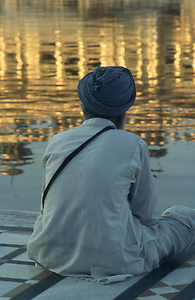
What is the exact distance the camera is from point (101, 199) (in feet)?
8.23

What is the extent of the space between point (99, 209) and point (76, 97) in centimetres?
669

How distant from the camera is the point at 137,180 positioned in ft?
8.43

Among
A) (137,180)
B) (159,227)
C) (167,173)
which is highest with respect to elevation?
(137,180)

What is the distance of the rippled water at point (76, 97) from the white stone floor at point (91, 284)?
173 centimetres

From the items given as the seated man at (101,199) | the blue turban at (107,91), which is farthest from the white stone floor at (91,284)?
the blue turban at (107,91)

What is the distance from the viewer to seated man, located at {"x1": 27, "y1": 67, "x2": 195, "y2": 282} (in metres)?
2.52

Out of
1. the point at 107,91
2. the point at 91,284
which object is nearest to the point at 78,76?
the point at 107,91

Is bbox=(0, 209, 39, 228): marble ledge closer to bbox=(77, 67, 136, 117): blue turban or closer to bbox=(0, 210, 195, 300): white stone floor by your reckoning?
bbox=(0, 210, 195, 300): white stone floor

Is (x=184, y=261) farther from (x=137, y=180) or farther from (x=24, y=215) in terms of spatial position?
(x=24, y=215)

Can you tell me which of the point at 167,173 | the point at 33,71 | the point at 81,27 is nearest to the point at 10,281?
the point at 167,173

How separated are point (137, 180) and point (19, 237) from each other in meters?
1.14

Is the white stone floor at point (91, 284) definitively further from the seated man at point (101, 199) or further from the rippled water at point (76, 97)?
the rippled water at point (76, 97)

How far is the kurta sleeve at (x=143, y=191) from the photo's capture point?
257 cm

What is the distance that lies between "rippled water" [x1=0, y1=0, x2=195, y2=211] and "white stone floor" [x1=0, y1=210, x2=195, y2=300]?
173 cm
